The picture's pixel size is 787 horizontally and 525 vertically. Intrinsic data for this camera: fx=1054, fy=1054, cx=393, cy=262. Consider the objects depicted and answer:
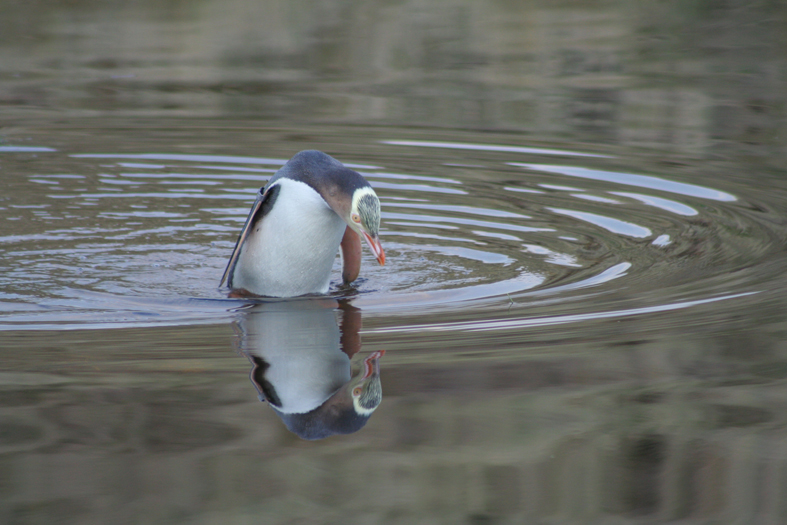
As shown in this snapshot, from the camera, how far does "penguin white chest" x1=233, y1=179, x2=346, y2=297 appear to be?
5227mm

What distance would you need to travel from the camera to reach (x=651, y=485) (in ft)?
10.2

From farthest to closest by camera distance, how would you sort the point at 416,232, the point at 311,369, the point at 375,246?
the point at 416,232
the point at 375,246
the point at 311,369

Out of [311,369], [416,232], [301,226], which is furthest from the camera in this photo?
[416,232]

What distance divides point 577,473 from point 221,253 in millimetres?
4053

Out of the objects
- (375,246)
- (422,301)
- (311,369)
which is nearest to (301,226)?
(375,246)

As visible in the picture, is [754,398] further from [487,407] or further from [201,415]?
[201,415]

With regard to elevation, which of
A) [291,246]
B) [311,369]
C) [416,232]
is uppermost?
[291,246]

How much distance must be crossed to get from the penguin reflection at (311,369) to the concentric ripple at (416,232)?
0.29 meters

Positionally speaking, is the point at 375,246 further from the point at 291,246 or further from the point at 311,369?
the point at 311,369

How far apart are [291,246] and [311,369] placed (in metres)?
1.45

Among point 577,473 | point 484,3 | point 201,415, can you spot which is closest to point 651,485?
point 577,473

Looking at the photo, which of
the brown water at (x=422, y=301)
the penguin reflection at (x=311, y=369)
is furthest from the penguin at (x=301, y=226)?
the penguin reflection at (x=311, y=369)

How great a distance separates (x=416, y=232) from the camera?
7.37 meters

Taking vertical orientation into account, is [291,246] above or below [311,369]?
above
